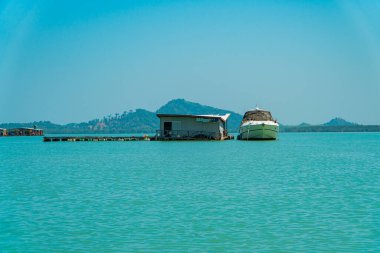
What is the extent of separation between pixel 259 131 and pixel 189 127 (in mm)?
13239

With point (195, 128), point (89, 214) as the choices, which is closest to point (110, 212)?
point (89, 214)

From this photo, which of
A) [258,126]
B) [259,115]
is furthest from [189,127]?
[259,115]

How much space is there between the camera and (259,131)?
87.6 metres

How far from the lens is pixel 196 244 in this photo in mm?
15164

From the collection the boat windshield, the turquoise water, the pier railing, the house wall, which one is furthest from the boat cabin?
the turquoise water

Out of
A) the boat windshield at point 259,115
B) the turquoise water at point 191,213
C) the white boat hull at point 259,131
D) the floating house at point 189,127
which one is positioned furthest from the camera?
the boat windshield at point 259,115

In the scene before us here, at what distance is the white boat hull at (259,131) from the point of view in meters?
86.1

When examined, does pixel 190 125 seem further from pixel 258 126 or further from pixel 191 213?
pixel 191 213

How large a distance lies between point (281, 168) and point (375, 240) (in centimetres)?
2368

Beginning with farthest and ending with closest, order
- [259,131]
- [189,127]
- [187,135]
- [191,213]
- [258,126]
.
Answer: [259,131]
[258,126]
[189,127]
[187,135]
[191,213]

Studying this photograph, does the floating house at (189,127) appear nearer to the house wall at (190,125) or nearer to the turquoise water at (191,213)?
the house wall at (190,125)

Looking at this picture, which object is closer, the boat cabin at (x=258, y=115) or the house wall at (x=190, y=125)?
the house wall at (x=190, y=125)

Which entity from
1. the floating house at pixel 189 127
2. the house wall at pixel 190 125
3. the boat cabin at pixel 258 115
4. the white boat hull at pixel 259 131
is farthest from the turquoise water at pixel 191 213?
the boat cabin at pixel 258 115

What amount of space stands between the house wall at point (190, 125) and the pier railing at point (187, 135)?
0.97ft
